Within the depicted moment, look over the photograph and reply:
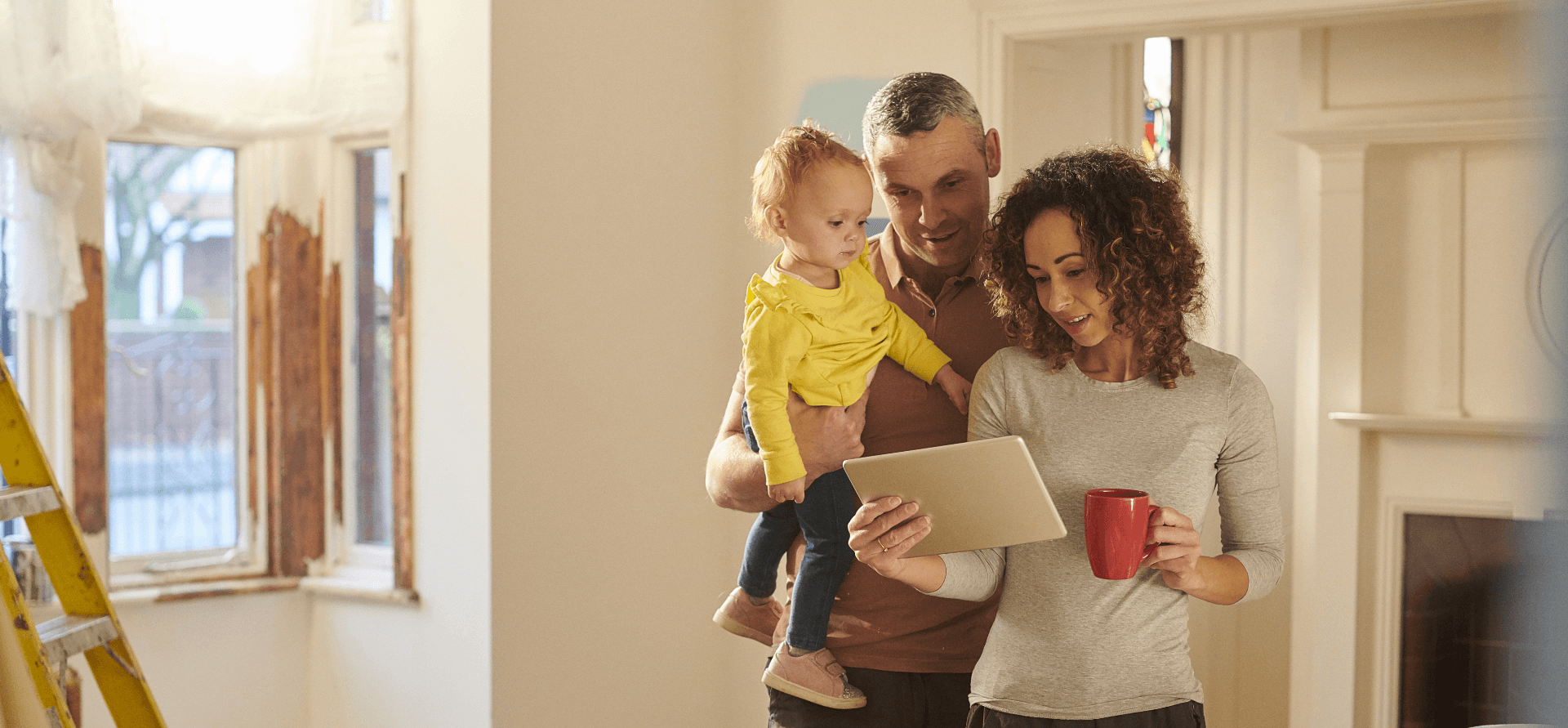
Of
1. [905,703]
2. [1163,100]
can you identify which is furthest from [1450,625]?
[905,703]

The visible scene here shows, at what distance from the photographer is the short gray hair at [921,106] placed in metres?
1.53

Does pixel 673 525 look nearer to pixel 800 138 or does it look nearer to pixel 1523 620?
pixel 800 138

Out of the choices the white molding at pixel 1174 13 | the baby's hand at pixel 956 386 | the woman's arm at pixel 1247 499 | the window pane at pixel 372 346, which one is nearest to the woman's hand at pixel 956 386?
the baby's hand at pixel 956 386

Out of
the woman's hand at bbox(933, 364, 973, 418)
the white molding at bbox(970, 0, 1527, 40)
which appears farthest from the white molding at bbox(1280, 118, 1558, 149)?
the woman's hand at bbox(933, 364, 973, 418)

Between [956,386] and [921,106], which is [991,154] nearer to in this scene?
[921,106]

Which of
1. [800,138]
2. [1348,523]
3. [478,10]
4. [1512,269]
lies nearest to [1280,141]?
[1348,523]

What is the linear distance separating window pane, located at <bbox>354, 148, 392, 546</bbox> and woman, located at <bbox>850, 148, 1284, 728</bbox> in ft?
7.96

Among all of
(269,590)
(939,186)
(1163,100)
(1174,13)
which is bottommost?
(269,590)

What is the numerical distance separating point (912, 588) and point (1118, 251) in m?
0.57

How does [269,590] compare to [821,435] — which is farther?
[269,590]

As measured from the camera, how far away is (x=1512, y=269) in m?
0.31

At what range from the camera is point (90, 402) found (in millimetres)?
2934

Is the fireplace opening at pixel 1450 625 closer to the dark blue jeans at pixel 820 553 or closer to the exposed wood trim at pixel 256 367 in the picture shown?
the dark blue jeans at pixel 820 553

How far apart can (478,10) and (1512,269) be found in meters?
2.78
